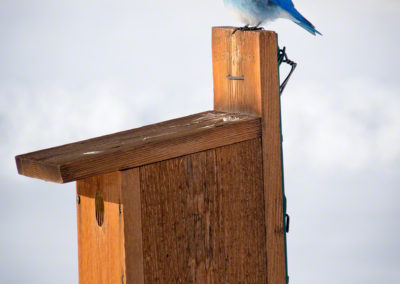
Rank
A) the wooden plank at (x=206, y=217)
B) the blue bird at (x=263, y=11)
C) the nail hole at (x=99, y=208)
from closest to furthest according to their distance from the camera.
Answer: the wooden plank at (x=206, y=217)
the nail hole at (x=99, y=208)
the blue bird at (x=263, y=11)

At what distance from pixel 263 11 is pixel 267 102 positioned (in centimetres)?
100

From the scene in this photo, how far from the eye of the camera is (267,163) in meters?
2.38

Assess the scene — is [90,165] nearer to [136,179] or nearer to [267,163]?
[136,179]

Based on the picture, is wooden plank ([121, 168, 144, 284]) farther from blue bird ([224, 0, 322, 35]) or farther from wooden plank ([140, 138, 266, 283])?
blue bird ([224, 0, 322, 35])

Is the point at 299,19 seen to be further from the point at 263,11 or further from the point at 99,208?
the point at 99,208

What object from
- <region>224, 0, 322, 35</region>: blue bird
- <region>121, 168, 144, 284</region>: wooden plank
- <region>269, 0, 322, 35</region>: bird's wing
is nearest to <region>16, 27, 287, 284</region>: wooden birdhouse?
<region>121, 168, 144, 284</region>: wooden plank

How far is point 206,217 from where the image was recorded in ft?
7.50

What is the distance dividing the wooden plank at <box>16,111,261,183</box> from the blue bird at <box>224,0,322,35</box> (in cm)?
86

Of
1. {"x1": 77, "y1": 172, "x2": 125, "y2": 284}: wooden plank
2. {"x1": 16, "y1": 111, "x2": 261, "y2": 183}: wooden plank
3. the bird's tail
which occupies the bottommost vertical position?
{"x1": 77, "y1": 172, "x2": 125, "y2": 284}: wooden plank

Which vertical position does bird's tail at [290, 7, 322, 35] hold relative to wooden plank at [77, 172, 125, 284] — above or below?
above

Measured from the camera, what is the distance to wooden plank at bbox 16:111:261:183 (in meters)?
2.08

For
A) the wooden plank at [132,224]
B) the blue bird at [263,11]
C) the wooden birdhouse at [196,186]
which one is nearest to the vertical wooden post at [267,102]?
the wooden birdhouse at [196,186]

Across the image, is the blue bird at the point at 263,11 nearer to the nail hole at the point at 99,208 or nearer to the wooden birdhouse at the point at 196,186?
the wooden birdhouse at the point at 196,186

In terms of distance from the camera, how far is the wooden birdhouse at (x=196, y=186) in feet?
7.02
